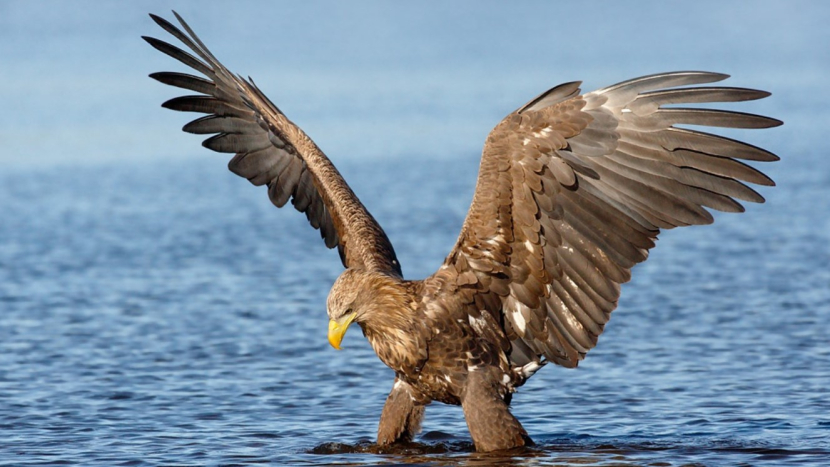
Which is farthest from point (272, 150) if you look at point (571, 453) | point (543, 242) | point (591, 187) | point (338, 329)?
point (571, 453)

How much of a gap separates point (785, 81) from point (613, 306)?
2204cm

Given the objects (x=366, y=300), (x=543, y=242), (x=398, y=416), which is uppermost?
(x=543, y=242)

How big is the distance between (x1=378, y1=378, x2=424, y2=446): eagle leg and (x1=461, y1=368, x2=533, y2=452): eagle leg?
475 millimetres

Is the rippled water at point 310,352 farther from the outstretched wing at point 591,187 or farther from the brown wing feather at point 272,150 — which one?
the brown wing feather at point 272,150

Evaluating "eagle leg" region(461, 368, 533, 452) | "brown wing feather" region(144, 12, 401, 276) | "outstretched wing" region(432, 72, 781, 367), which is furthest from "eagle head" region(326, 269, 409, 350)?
"brown wing feather" region(144, 12, 401, 276)

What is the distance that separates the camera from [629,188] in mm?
6602

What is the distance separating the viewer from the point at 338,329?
6711 mm

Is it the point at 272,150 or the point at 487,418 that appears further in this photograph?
the point at 272,150

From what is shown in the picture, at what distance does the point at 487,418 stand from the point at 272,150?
2621mm

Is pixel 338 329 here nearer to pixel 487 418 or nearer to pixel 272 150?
pixel 487 418

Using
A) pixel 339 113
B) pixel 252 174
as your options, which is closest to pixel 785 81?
pixel 339 113

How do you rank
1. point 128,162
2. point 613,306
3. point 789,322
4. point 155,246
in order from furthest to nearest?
point 128,162
point 155,246
point 789,322
point 613,306

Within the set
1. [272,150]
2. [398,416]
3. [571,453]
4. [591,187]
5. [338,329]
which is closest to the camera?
[591,187]

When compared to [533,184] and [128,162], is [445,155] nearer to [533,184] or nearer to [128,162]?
[128,162]
